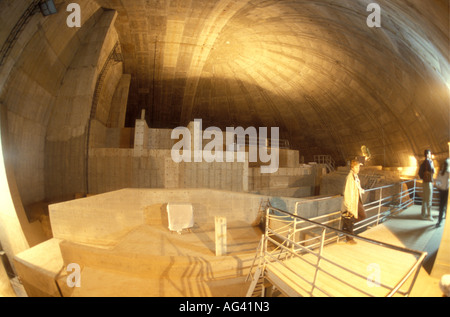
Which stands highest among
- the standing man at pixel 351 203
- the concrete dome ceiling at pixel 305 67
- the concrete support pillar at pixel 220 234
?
the concrete dome ceiling at pixel 305 67

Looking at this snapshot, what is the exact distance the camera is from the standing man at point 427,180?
522 cm

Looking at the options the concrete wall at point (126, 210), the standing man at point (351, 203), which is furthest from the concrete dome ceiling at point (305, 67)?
the concrete wall at point (126, 210)

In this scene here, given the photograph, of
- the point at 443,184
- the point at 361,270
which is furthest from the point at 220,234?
the point at 443,184

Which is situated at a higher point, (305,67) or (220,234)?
(305,67)

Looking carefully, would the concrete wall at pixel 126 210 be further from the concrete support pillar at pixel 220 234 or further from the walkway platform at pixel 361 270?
the walkway platform at pixel 361 270

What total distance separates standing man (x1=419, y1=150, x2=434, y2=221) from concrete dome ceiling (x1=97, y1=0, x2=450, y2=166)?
8.85ft

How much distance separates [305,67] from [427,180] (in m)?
12.3

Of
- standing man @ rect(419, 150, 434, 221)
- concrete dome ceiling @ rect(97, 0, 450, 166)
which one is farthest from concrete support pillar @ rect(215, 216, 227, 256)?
concrete dome ceiling @ rect(97, 0, 450, 166)

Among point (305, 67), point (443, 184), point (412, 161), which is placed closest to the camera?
point (443, 184)

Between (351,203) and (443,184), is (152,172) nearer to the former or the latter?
(351,203)

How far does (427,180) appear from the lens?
528 cm

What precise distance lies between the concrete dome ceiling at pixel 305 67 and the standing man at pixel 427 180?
270cm

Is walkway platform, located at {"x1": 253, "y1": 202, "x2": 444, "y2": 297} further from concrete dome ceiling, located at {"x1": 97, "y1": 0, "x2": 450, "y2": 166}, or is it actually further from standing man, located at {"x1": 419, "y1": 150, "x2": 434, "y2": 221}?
concrete dome ceiling, located at {"x1": 97, "y1": 0, "x2": 450, "y2": 166}

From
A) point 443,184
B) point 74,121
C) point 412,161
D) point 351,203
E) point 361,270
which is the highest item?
point 74,121
